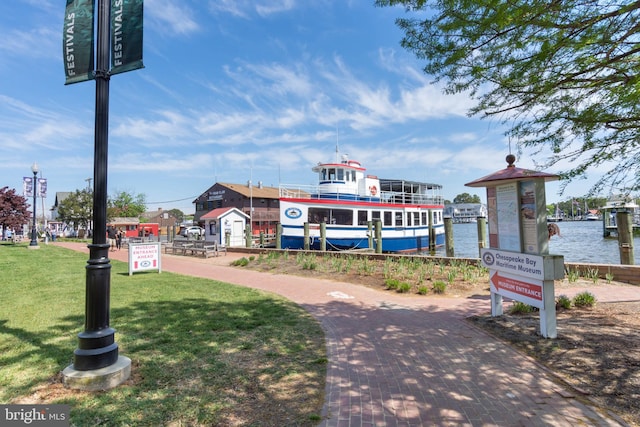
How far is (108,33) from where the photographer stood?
3973 mm

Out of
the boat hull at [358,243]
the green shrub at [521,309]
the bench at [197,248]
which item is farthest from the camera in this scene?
the boat hull at [358,243]

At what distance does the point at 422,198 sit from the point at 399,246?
582cm

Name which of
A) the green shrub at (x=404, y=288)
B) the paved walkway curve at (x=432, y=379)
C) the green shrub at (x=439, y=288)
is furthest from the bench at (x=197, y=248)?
the paved walkway curve at (x=432, y=379)

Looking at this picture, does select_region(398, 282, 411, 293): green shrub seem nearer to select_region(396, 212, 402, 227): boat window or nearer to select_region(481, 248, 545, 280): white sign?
select_region(481, 248, 545, 280): white sign

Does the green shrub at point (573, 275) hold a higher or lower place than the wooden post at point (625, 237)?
lower

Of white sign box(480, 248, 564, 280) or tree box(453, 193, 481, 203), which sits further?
tree box(453, 193, 481, 203)

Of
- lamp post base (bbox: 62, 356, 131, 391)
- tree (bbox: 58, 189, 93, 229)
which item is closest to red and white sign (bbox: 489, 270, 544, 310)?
lamp post base (bbox: 62, 356, 131, 391)

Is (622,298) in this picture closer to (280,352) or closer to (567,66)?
(567,66)

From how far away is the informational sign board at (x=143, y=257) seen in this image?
1123 cm

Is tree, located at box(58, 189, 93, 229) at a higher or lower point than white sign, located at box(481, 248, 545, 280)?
higher

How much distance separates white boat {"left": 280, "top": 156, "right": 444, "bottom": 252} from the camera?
70.1 ft

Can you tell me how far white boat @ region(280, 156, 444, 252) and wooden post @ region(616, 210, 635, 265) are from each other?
12.2 metres

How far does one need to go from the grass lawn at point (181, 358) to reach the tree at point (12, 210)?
77.0 ft

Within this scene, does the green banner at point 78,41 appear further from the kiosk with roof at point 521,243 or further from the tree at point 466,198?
the tree at point 466,198
